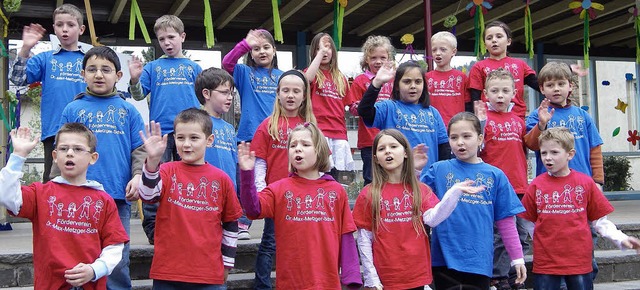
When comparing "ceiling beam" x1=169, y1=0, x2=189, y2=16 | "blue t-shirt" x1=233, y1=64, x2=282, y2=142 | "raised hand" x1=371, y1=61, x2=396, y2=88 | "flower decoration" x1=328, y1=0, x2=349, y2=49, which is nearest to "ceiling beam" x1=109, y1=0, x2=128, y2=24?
"ceiling beam" x1=169, y1=0, x2=189, y2=16

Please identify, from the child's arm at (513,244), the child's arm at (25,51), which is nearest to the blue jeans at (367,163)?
the child's arm at (513,244)

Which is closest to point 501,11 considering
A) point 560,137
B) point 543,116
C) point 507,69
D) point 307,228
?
point 507,69

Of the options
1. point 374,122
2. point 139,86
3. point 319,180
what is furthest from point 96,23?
point 319,180

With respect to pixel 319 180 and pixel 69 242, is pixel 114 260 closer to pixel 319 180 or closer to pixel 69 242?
pixel 69 242

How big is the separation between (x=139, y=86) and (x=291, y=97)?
0.91 m

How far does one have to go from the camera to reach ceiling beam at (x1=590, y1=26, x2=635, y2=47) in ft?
36.4

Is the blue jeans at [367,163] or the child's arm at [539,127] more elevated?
the child's arm at [539,127]

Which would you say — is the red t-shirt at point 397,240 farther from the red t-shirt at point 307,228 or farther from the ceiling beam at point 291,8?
the ceiling beam at point 291,8

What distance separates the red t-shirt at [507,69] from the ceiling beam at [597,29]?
19.5 feet

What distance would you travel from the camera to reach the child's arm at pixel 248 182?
3.17 metres

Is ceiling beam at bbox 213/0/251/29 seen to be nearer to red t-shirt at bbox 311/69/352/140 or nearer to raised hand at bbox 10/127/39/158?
red t-shirt at bbox 311/69/352/140

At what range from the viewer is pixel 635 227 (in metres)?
5.55

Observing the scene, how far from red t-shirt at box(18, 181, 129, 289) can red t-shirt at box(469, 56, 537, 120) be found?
9.33 feet

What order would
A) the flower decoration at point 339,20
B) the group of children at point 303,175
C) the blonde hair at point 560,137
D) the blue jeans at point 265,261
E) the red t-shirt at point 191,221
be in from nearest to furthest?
the group of children at point 303,175
the red t-shirt at point 191,221
the blue jeans at point 265,261
the blonde hair at point 560,137
the flower decoration at point 339,20
